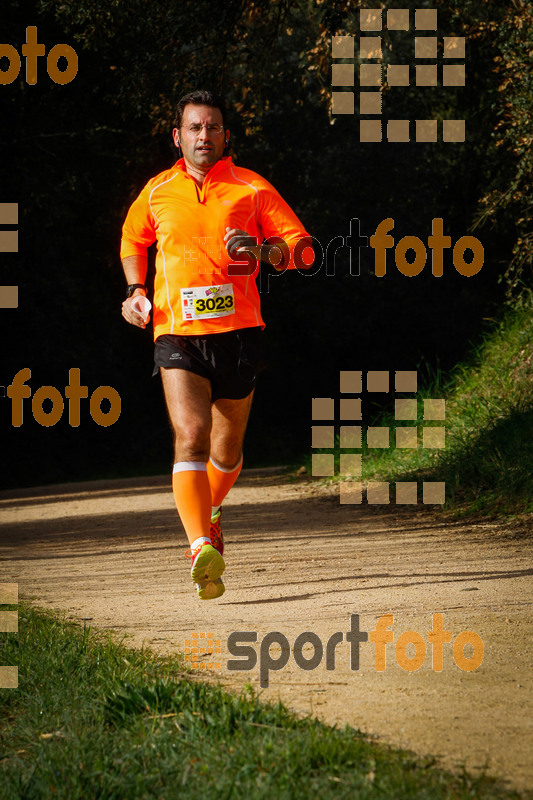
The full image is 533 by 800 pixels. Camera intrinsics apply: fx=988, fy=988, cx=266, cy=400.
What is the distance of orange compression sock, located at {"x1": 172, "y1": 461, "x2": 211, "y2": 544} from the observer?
486cm

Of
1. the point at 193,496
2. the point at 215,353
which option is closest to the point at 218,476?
the point at 193,496

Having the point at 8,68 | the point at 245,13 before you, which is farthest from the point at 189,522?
the point at 8,68

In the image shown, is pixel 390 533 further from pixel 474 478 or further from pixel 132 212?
pixel 132 212

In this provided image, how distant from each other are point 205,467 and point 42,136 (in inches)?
515

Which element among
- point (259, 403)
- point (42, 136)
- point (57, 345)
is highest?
point (42, 136)

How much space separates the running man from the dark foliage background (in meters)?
10.0

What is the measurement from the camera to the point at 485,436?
1017 cm

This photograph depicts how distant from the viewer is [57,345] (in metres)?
20.8

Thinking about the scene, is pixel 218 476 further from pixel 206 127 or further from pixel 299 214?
pixel 299 214

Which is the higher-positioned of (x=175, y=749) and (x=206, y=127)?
(x=206, y=127)


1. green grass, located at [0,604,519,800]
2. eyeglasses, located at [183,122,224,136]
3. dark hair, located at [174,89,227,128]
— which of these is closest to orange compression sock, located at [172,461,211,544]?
green grass, located at [0,604,519,800]

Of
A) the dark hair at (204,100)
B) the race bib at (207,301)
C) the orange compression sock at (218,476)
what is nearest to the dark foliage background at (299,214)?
the dark hair at (204,100)

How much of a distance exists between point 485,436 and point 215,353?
582cm

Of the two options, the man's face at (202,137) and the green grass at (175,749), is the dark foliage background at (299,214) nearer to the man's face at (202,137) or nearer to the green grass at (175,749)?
the man's face at (202,137)
